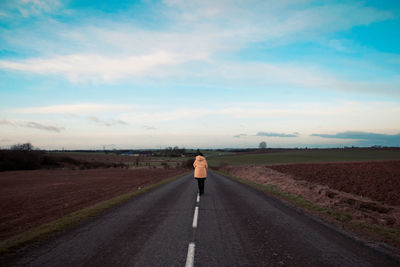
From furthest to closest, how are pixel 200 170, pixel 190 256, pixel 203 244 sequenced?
pixel 200 170, pixel 203 244, pixel 190 256

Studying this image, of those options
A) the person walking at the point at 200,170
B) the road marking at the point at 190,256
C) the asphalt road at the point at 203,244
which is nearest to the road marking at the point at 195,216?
→ the asphalt road at the point at 203,244

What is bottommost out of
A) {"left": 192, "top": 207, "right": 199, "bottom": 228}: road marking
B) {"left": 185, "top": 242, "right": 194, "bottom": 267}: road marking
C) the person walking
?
{"left": 192, "top": 207, "right": 199, "bottom": 228}: road marking

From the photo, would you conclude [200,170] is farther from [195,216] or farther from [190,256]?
[190,256]

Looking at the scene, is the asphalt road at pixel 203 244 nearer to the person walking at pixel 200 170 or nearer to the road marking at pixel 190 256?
the road marking at pixel 190 256

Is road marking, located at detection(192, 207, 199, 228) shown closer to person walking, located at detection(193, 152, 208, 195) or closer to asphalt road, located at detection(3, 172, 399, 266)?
asphalt road, located at detection(3, 172, 399, 266)

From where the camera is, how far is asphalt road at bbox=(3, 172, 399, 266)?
4801mm

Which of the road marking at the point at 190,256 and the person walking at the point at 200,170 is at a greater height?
the person walking at the point at 200,170

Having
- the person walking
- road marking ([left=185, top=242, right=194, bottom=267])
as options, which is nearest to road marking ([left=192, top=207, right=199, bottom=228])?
road marking ([left=185, top=242, right=194, bottom=267])

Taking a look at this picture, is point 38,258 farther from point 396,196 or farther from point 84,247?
point 396,196

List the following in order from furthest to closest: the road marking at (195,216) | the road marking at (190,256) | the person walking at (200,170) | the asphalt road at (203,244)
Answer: the person walking at (200,170), the road marking at (195,216), the asphalt road at (203,244), the road marking at (190,256)

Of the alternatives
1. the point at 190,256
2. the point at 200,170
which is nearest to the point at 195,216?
the point at 190,256

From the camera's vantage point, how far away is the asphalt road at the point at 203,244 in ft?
15.8

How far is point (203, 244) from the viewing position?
5.70 meters

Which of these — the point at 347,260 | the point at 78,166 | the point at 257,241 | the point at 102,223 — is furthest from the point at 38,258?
the point at 78,166
